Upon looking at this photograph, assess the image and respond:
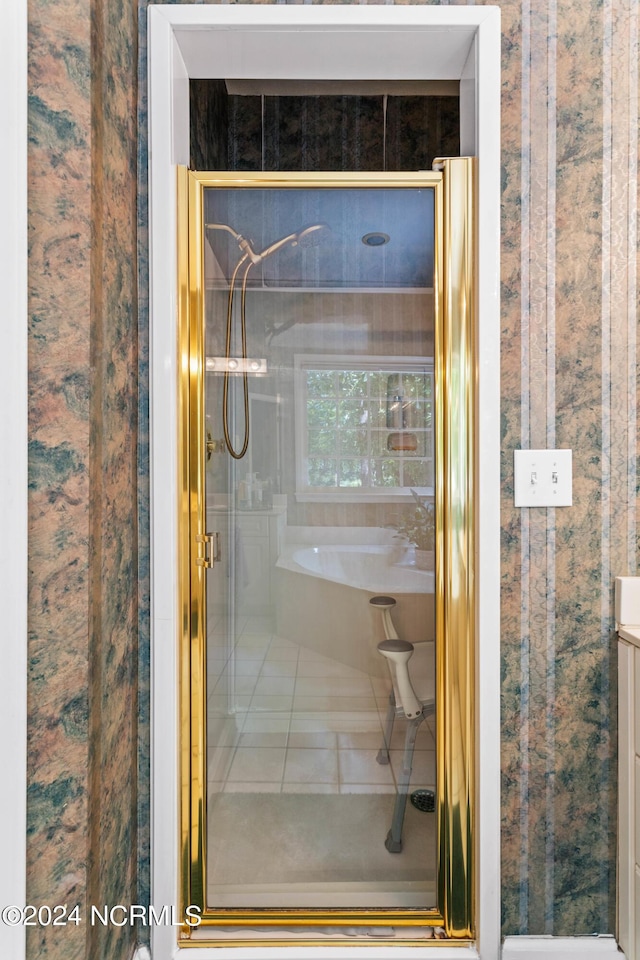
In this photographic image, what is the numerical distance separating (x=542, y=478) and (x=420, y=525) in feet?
1.01

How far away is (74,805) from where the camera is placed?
3.36 ft

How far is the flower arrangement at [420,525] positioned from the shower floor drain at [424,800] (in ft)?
1.98

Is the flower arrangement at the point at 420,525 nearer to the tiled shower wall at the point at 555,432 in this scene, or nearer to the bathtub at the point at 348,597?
the bathtub at the point at 348,597

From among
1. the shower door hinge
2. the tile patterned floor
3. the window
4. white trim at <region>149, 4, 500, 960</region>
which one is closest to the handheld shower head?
white trim at <region>149, 4, 500, 960</region>

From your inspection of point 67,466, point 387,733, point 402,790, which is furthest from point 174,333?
point 402,790

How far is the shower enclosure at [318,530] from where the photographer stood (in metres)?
1.36

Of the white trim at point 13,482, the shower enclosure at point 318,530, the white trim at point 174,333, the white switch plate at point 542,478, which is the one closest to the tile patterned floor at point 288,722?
the shower enclosure at point 318,530

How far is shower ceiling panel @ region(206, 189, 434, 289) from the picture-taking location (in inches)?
53.8

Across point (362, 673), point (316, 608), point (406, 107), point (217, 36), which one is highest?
point (406, 107)

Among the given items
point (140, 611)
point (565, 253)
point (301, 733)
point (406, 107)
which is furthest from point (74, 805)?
point (406, 107)

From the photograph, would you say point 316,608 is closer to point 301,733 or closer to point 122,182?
point 301,733

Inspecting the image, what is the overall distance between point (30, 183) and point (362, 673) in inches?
49.8

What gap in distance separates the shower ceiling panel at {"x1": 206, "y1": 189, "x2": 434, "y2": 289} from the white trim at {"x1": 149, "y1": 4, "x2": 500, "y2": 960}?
144 millimetres

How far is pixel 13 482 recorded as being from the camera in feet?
3.17
